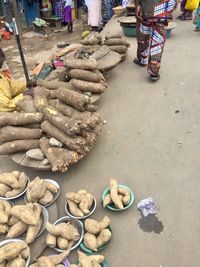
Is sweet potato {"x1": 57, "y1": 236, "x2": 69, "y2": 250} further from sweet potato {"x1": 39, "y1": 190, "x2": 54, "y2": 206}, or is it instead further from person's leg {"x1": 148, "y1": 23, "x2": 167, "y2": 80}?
person's leg {"x1": 148, "y1": 23, "x2": 167, "y2": 80}

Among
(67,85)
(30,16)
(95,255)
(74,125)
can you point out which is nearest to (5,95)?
(67,85)

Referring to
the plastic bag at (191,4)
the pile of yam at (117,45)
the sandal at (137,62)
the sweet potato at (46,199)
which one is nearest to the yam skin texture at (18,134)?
the sweet potato at (46,199)

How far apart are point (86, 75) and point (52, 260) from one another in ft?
7.65

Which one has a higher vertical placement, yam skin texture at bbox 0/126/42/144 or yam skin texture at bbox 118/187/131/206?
yam skin texture at bbox 0/126/42/144

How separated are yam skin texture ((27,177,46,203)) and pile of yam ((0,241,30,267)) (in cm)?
41

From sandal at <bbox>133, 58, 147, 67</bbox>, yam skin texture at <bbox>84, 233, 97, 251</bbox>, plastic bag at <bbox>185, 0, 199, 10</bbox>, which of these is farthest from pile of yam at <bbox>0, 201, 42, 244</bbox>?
plastic bag at <bbox>185, 0, 199, 10</bbox>

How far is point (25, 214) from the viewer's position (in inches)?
80.6

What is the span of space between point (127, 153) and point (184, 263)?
1271mm

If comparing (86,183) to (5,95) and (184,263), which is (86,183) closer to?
(184,263)

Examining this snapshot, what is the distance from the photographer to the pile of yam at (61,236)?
1987mm

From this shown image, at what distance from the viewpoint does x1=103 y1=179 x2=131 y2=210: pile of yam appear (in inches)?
89.6

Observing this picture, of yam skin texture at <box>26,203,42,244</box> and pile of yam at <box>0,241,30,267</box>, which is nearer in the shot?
pile of yam at <box>0,241,30,267</box>

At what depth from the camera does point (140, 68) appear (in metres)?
4.61

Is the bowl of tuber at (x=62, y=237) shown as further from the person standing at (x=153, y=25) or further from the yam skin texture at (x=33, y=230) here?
the person standing at (x=153, y=25)
